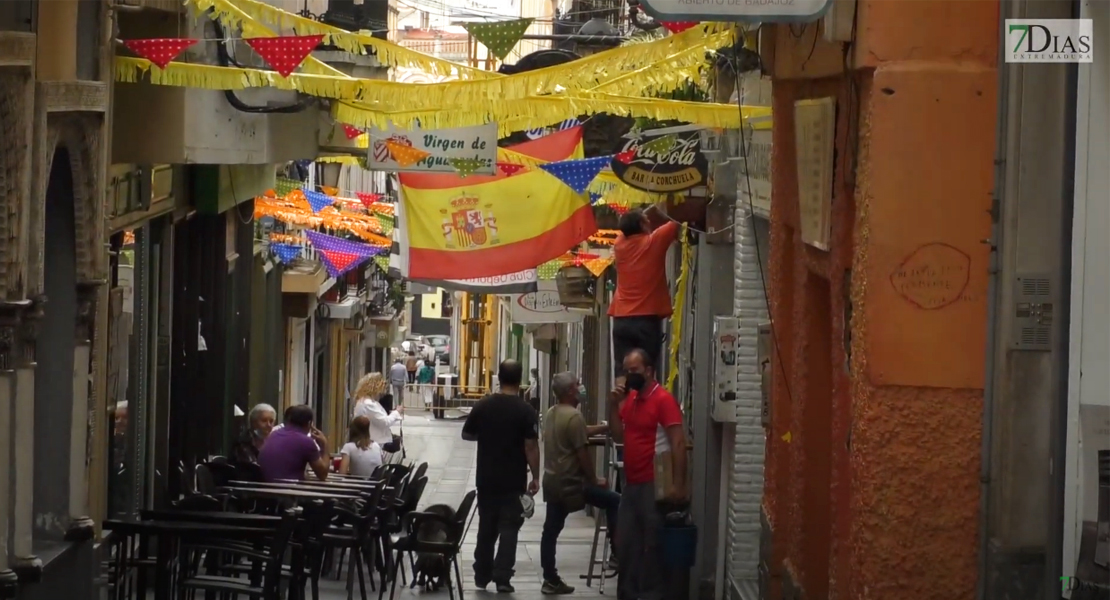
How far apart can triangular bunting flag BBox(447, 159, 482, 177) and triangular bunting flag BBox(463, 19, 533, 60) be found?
8.96 feet

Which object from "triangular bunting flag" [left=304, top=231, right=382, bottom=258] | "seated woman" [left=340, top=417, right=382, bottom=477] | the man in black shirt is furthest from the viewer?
"triangular bunting flag" [left=304, top=231, right=382, bottom=258]

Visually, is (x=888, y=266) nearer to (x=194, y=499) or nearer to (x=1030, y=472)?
(x=1030, y=472)

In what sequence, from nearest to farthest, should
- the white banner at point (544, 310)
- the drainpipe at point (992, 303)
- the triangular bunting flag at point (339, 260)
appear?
the drainpipe at point (992, 303) < the triangular bunting flag at point (339, 260) < the white banner at point (544, 310)

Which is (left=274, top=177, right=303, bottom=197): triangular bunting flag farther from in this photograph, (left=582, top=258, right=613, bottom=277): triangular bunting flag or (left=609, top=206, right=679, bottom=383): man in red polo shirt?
(left=609, top=206, right=679, bottom=383): man in red polo shirt

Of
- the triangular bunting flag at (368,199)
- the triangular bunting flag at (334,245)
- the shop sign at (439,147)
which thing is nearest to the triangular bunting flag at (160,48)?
the shop sign at (439,147)

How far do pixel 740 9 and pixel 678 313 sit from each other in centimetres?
813

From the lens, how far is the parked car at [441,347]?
76.1m

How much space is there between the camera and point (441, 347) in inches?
3174

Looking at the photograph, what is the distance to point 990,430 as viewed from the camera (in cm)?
658

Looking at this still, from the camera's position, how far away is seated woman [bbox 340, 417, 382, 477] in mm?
15203

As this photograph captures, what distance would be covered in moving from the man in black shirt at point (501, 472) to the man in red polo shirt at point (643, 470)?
125 cm

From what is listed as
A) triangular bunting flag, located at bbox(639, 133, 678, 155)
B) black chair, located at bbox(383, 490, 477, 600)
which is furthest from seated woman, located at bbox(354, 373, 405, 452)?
triangular bunting flag, located at bbox(639, 133, 678, 155)

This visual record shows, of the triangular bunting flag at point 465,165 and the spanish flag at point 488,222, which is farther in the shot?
the spanish flag at point 488,222

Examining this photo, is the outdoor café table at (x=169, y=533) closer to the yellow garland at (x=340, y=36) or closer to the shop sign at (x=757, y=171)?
the yellow garland at (x=340, y=36)
